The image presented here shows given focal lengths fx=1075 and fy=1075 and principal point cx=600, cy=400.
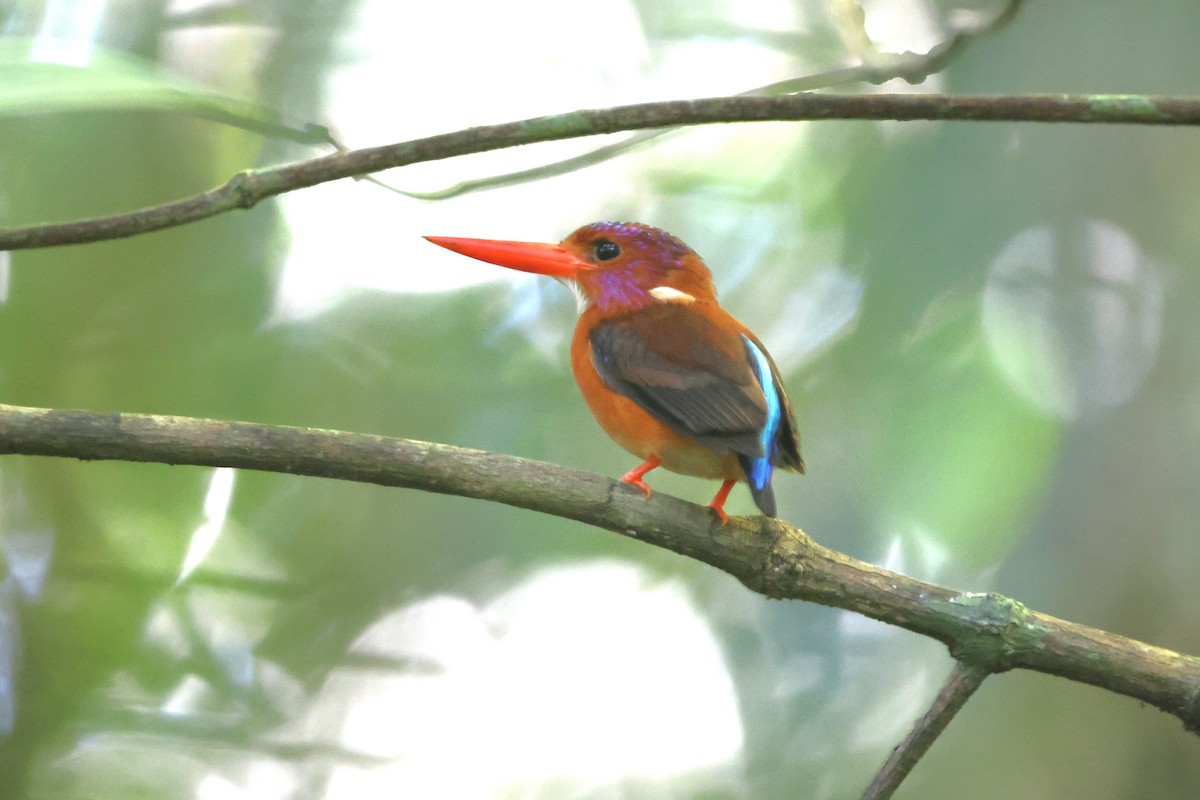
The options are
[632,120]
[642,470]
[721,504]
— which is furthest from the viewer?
[642,470]

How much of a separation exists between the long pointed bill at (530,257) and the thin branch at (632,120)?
93cm

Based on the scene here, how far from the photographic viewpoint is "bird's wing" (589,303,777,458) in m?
1.97

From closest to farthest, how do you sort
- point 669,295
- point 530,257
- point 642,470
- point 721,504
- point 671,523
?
point 671,523 < point 721,504 < point 642,470 < point 669,295 < point 530,257

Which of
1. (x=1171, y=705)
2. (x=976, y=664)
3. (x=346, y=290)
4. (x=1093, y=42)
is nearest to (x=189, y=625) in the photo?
(x=346, y=290)

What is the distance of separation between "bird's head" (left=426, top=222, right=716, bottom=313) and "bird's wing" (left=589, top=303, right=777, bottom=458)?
0.44 ft

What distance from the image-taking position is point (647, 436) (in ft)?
6.93

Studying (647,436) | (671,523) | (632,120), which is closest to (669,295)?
(647,436)

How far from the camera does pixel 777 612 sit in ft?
12.4

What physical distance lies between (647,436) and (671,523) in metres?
0.38

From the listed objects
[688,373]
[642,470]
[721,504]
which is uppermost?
[688,373]

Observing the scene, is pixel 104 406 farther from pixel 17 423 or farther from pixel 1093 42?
pixel 1093 42

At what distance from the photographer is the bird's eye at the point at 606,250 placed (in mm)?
2578

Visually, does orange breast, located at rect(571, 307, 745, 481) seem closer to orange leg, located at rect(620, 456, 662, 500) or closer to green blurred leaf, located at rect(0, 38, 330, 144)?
orange leg, located at rect(620, 456, 662, 500)

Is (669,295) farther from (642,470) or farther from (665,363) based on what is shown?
(642,470)
